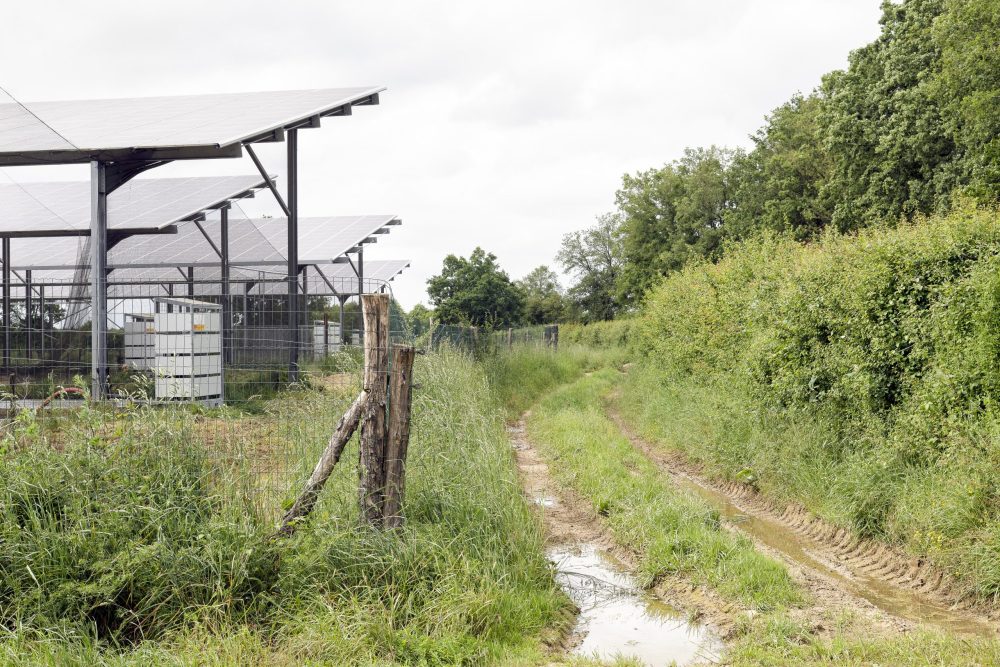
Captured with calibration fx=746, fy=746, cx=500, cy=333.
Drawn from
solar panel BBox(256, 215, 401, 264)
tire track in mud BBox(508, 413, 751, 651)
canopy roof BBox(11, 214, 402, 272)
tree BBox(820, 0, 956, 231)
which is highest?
tree BBox(820, 0, 956, 231)

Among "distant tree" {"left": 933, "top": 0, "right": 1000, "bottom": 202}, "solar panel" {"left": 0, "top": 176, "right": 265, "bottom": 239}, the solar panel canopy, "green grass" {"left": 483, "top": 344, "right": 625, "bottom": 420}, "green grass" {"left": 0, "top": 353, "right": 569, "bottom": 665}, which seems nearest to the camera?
"green grass" {"left": 0, "top": 353, "right": 569, "bottom": 665}

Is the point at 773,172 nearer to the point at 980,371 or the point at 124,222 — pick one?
the point at 124,222

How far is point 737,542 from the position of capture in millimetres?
6422

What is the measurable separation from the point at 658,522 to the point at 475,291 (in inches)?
1983

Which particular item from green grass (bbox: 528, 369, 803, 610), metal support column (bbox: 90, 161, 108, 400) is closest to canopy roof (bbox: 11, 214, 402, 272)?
metal support column (bbox: 90, 161, 108, 400)

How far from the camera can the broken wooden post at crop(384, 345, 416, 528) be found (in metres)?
5.24

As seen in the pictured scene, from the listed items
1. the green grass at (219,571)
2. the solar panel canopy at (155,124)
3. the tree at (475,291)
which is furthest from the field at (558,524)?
the tree at (475,291)

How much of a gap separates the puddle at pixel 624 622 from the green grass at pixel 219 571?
35 cm

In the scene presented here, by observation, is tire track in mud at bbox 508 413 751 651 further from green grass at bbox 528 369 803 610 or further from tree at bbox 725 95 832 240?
tree at bbox 725 95 832 240

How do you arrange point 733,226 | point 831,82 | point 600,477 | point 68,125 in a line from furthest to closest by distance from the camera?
point 733,226 → point 831,82 → point 68,125 → point 600,477

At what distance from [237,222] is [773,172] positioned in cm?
2429

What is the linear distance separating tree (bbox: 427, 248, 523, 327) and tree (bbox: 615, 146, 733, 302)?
9.91 metres

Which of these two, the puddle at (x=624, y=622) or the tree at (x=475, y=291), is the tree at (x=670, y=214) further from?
the puddle at (x=624, y=622)

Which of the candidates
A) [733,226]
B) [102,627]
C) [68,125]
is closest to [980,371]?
[102,627]
